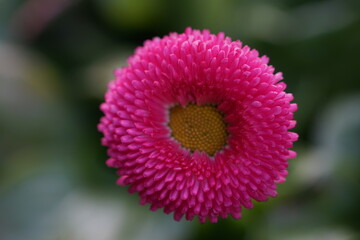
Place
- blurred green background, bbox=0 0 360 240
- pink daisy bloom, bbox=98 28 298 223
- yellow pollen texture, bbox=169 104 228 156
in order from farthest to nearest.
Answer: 1. blurred green background, bbox=0 0 360 240
2. yellow pollen texture, bbox=169 104 228 156
3. pink daisy bloom, bbox=98 28 298 223

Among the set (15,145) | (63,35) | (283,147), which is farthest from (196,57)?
(63,35)

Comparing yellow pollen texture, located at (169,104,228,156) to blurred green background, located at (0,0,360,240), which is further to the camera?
blurred green background, located at (0,0,360,240)

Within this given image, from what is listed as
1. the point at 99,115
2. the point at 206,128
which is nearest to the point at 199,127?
the point at 206,128

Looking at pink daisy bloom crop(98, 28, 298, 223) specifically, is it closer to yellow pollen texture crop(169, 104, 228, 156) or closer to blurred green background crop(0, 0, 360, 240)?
yellow pollen texture crop(169, 104, 228, 156)

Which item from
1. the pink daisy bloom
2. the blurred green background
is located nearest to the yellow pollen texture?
the pink daisy bloom

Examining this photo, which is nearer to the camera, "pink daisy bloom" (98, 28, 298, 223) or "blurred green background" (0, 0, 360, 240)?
"pink daisy bloom" (98, 28, 298, 223)

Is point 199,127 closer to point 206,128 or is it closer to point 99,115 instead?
point 206,128

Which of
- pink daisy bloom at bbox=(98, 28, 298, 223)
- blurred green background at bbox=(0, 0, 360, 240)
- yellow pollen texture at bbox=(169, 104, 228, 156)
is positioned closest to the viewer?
pink daisy bloom at bbox=(98, 28, 298, 223)

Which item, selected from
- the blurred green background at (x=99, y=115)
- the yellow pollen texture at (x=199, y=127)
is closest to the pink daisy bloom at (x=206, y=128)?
the yellow pollen texture at (x=199, y=127)
